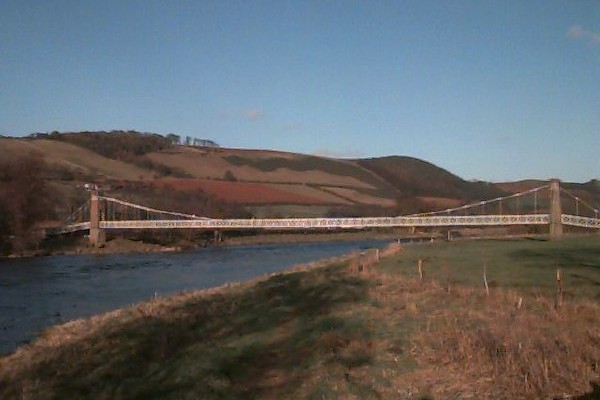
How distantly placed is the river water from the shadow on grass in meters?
3.67

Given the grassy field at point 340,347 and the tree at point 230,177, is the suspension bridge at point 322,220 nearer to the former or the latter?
the tree at point 230,177

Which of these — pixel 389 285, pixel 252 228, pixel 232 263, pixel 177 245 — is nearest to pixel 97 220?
pixel 177 245

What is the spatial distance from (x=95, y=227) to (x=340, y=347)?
65.5 meters

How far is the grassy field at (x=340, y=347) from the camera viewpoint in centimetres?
779

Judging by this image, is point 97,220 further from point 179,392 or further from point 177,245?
point 179,392

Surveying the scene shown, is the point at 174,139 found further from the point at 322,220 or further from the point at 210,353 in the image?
the point at 210,353

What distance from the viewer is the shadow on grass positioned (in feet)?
29.8

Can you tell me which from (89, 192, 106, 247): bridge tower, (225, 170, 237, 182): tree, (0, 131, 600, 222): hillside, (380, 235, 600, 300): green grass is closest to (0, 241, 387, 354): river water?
(380, 235, 600, 300): green grass

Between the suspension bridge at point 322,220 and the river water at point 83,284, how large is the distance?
842 inches

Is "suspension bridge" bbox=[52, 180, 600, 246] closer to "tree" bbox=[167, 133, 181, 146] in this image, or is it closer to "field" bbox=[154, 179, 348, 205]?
"field" bbox=[154, 179, 348, 205]

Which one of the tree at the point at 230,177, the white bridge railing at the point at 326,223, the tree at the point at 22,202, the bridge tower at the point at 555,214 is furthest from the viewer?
the tree at the point at 230,177

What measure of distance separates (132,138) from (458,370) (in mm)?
129246

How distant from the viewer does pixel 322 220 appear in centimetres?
7650

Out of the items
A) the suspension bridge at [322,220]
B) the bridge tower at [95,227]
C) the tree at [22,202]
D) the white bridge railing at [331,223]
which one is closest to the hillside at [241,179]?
the suspension bridge at [322,220]
